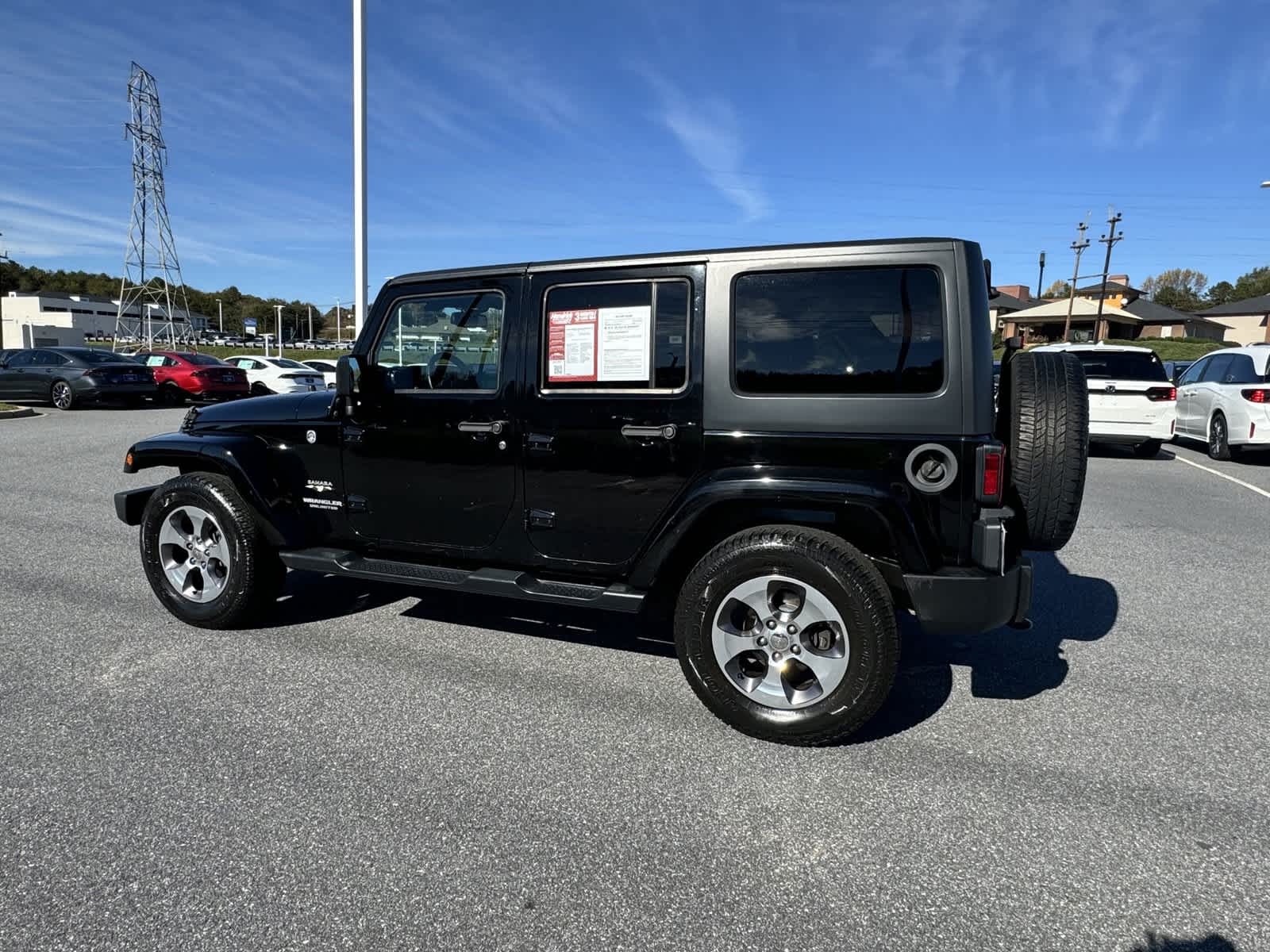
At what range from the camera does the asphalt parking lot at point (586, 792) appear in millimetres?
2172

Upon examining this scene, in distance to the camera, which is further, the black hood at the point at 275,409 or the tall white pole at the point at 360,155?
the tall white pole at the point at 360,155

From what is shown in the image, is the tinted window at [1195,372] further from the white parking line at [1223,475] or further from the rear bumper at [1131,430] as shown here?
the rear bumper at [1131,430]

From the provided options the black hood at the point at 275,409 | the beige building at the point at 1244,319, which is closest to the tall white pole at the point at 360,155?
the black hood at the point at 275,409

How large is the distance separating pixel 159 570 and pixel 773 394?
3.64 meters

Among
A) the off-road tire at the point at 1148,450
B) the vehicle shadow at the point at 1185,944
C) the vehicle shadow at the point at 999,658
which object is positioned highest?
the off-road tire at the point at 1148,450

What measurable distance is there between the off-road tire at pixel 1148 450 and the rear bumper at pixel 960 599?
10.9m

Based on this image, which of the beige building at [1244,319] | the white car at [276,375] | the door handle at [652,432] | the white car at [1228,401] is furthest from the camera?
the beige building at [1244,319]

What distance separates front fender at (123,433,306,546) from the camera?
421cm

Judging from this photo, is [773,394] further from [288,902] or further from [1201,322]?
[1201,322]

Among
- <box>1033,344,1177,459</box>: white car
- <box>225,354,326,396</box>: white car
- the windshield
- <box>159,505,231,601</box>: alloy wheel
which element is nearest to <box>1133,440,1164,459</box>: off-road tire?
<box>1033,344,1177,459</box>: white car

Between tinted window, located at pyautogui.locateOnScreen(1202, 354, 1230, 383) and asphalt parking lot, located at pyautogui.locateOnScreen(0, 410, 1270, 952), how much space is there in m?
9.74

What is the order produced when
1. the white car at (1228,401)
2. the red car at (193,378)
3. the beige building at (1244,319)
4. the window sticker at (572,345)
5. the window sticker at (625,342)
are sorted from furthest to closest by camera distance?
1. the beige building at (1244,319)
2. the red car at (193,378)
3. the white car at (1228,401)
4. the window sticker at (572,345)
5. the window sticker at (625,342)

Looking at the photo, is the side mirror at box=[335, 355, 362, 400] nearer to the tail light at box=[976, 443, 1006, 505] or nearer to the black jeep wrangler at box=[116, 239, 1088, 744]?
the black jeep wrangler at box=[116, 239, 1088, 744]

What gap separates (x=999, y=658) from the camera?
4094mm
